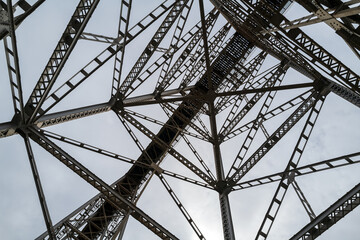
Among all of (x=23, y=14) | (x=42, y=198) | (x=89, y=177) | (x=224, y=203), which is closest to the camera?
(x=23, y=14)

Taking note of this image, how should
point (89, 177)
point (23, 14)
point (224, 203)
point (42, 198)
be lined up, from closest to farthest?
point (23, 14)
point (42, 198)
point (89, 177)
point (224, 203)

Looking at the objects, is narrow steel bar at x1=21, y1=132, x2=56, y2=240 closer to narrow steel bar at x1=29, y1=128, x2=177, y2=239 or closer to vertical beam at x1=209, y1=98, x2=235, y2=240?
narrow steel bar at x1=29, y1=128, x2=177, y2=239

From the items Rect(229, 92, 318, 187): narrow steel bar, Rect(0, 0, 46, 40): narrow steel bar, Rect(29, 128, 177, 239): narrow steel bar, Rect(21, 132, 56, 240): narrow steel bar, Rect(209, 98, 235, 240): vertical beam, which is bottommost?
Rect(21, 132, 56, 240): narrow steel bar

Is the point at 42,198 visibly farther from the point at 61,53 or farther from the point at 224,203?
the point at 224,203

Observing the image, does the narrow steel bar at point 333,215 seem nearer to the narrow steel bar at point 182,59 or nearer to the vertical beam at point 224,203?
the vertical beam at point 224,203

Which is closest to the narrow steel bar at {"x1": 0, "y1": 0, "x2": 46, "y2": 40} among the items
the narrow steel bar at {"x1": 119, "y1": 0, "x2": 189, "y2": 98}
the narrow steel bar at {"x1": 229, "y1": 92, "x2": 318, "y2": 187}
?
the narrow steel bar at {"x1": 119, "y1": 0, "x2": 189, "y2": 98}

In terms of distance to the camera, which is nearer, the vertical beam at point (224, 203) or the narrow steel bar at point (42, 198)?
the narrow steel bar at point (42, 198)

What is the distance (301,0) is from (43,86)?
7076 millimetres

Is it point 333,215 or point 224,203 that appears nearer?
point 333,215

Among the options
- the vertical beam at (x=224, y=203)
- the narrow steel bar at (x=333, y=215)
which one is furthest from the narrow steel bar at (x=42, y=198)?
the narrow steel bar at (x=333, y=215)

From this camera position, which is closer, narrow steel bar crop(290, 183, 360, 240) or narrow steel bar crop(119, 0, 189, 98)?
narrow steel bar crop(290, 183, 360, 240)

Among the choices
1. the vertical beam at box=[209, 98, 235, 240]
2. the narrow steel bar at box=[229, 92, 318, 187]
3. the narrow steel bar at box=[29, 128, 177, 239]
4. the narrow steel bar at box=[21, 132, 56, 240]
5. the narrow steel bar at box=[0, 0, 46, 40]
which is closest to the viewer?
the narrow steel bar at box=[0, 0, 46, 40]

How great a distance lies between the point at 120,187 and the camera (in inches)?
755

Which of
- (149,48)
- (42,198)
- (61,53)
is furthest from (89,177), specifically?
(149,48)
